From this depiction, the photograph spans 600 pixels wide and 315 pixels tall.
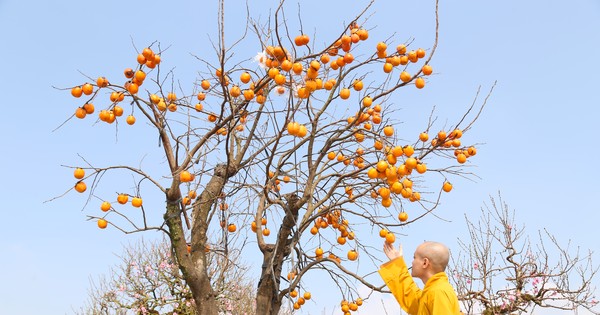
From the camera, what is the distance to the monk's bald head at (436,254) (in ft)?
8.94

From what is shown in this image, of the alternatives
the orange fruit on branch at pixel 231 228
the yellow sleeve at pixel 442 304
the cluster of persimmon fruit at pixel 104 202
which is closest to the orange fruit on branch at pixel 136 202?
the cluster of persimmon fruit at pixel 104 202

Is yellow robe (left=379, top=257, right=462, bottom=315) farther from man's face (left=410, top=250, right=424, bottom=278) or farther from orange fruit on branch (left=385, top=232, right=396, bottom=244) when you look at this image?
orange fruit on branch (left=385, top=232, right=396, bottom=244)

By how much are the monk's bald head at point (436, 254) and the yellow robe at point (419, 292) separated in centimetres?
4

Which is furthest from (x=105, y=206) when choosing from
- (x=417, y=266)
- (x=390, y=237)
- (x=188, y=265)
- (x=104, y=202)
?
(x=417, y=266)

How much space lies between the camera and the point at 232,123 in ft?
13.5

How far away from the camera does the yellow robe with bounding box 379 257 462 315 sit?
2.58m

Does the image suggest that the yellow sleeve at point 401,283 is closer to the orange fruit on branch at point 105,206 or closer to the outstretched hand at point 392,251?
the outstretched hand at point 392,251

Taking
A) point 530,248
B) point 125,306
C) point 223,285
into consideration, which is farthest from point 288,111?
point 125,306

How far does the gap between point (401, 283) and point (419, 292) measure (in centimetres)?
11

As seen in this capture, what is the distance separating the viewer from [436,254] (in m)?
2.73

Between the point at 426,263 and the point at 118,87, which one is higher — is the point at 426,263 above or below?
below

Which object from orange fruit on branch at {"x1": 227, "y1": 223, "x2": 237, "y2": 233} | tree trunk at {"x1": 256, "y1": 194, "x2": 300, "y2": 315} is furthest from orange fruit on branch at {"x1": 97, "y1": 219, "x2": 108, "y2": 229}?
tree trunk at {"x1": 256, "y1": 194, "x2": 300, "y2": 315}

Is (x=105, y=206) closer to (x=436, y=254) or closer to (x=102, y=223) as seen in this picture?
(x=102, y=223)

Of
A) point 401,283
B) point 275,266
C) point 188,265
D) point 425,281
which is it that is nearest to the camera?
point 425,281
